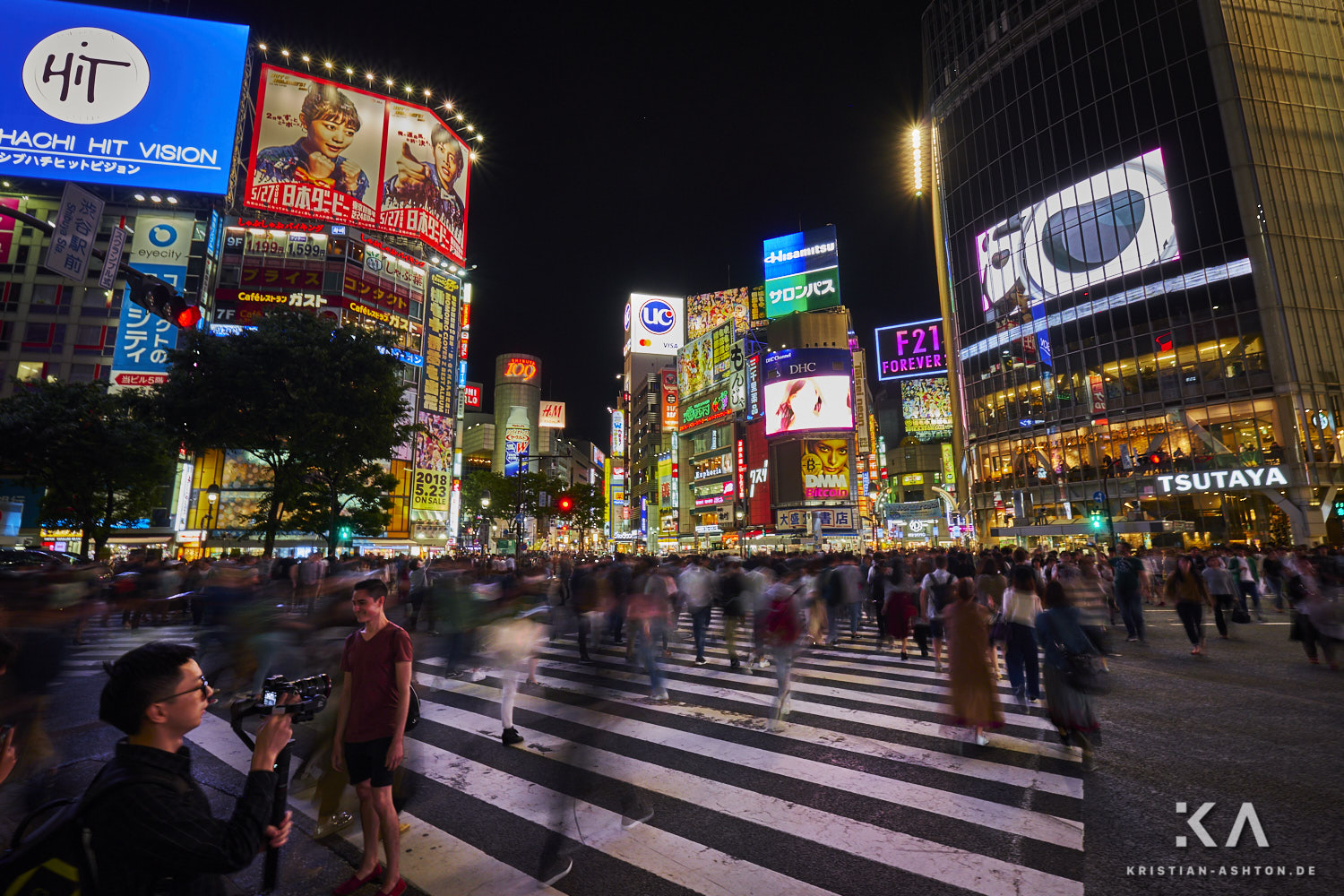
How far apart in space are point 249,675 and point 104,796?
22.6ft

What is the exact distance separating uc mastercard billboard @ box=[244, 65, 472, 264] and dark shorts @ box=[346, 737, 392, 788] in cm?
5439

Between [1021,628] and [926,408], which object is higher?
[926,408]

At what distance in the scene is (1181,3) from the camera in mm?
41719

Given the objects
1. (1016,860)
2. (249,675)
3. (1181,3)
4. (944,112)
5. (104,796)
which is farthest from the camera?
(944,112)

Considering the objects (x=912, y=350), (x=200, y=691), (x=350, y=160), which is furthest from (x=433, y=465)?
(x=912, y=350)

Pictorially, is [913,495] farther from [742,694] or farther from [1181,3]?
[742,694]

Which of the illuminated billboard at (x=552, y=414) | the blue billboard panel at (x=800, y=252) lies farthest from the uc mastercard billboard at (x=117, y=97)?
the illuminated billboard at (x=552, y=414)

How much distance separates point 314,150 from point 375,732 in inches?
2300

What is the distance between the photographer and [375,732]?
400 cm

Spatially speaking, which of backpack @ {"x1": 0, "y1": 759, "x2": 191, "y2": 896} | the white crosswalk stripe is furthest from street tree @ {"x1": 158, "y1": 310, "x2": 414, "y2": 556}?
backpack @ {"x1": 0, "y1": 759, "x2": 191, "y2": 896}

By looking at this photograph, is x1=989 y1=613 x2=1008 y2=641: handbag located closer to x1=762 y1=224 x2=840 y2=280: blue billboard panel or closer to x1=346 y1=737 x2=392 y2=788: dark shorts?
x1=346 y1=737 x2=392 y2=788: dark shorts

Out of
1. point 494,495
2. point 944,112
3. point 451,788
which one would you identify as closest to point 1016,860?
point 451,788

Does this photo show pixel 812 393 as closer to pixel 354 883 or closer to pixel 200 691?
pixel 354 883

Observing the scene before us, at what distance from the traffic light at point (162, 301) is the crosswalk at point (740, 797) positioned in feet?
20.5
